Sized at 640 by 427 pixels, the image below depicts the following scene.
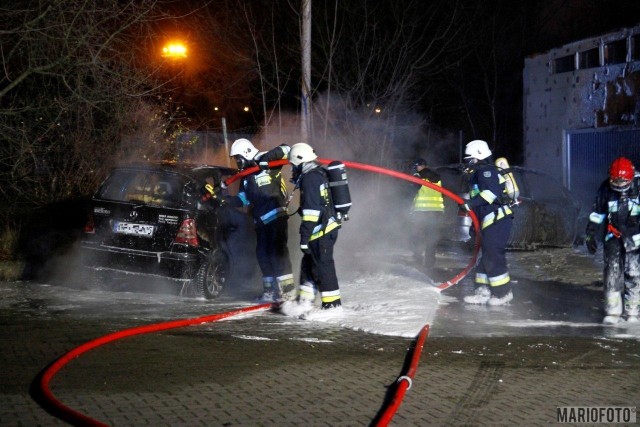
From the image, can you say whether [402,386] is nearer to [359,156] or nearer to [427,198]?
[427,198]

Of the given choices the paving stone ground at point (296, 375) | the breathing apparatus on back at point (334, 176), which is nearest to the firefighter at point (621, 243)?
the paving stone ground at point (296, 375)

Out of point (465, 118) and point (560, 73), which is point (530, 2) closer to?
point (465, 118)

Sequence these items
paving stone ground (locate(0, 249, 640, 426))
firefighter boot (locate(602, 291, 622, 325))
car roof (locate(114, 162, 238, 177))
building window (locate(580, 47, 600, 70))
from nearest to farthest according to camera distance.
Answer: paving stone ground (locate(0, 249, 640, 426))
firefighter boot (locate(602, 291, 622, 325))
car roof (locate(114, 162, 238, 177))
building window (locate(580, 47, 600, 70))

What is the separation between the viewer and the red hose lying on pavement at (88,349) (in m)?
5.19

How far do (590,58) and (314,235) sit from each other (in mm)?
12567

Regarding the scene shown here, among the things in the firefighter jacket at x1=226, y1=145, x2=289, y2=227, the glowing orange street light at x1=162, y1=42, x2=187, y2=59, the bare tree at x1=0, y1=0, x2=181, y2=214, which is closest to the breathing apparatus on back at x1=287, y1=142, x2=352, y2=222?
the firefighter jacket at x1=226, y1=145, x2=289, y2=227

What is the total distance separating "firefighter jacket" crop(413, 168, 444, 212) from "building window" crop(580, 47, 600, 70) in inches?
324

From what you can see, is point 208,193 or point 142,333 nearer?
point 142,333

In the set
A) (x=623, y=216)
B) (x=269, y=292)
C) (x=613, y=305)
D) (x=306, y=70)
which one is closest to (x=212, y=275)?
(x=269, y=292)

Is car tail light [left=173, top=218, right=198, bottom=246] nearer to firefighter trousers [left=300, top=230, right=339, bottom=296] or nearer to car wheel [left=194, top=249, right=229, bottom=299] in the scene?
car wheel [left=194, top=249, right=229, bottom=299]

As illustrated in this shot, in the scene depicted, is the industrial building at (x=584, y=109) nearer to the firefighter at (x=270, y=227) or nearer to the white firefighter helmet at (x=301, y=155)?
the firefighter at (x=270, y=227)

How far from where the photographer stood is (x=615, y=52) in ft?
61.4

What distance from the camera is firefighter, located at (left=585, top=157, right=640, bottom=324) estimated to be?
9125 millimetres

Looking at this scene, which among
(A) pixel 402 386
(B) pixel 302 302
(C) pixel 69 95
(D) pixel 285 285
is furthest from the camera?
(C) pixel 69 95
